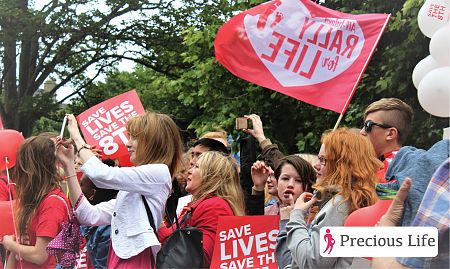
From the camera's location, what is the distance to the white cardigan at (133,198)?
3.43 meters

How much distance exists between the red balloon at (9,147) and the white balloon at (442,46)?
2408 millimetres

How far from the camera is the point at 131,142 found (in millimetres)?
3721

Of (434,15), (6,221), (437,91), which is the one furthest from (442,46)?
(6,221)

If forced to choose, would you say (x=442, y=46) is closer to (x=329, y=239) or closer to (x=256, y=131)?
(x=329, y=239)

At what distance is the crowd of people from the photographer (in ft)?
9.76

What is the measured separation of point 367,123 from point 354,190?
0.64m

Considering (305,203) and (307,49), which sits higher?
(307,49)

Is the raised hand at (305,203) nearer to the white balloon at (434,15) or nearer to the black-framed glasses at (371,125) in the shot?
the black-framed glasses at (371,125)

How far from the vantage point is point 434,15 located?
3678 mm

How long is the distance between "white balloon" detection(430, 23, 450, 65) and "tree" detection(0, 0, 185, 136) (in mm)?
11509

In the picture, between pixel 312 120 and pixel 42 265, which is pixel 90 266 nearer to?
pixel 42 265

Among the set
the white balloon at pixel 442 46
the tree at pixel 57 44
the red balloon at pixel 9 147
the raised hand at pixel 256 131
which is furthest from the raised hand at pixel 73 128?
the tree at pixel 57 44

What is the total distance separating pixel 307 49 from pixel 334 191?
1865 mm

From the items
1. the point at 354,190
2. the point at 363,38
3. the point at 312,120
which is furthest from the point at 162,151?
the point at 312,120
